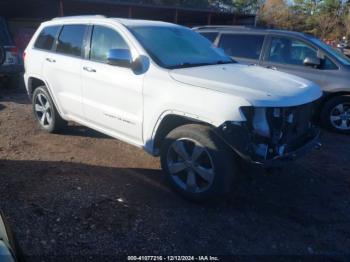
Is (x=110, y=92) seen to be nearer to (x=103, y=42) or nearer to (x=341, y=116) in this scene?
(x=103, y=42)

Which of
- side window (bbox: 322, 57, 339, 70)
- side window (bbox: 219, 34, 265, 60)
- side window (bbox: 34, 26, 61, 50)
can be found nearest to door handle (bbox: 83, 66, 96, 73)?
side window (bbox: 34, 26, 61, 50)

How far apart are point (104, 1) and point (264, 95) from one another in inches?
642

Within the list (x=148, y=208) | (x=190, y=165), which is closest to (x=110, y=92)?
(x=190, y=165)

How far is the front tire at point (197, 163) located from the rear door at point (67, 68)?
5.64ft

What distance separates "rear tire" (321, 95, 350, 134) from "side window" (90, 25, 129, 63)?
4139 millimetres

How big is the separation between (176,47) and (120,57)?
0.76 metres

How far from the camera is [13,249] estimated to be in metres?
1.70

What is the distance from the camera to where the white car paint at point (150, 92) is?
3.28 m

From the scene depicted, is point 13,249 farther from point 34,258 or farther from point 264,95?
point 264,95

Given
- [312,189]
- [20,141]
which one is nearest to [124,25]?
[20,141]

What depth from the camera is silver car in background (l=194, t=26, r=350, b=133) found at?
6.29 meters

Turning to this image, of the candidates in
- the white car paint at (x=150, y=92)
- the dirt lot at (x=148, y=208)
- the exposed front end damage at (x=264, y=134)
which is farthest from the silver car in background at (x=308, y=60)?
the exposed front end damage at (x=264, y=134)

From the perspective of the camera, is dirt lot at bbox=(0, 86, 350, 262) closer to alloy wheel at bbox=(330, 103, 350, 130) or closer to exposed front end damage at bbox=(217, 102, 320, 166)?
exposed front end damage at bbox=(217, 102, 320, 166)

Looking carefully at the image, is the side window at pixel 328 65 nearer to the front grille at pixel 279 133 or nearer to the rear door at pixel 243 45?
the rear door at pixel 243 45
